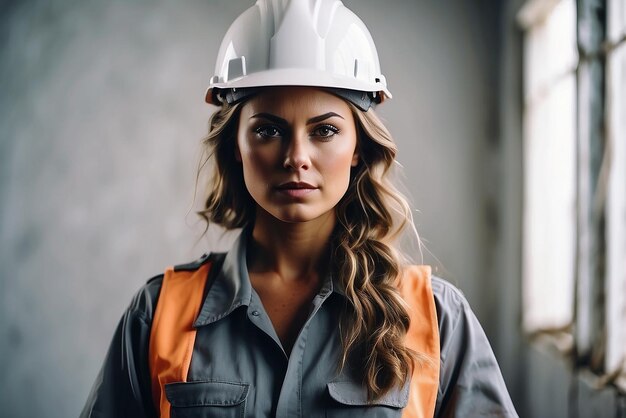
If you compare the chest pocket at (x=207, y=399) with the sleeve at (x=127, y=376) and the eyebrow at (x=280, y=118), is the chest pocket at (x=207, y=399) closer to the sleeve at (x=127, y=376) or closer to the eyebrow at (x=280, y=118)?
the sleeve at (x=127, y=376)

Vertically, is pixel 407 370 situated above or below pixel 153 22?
below

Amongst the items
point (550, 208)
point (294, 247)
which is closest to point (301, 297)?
point (294, 247)

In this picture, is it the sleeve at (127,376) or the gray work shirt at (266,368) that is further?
the sleeve at (127,376)

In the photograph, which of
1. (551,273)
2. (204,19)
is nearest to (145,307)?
(551,273)

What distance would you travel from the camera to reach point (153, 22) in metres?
3.95

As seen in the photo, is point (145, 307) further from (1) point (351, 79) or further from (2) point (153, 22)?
(2) point (153, 22)

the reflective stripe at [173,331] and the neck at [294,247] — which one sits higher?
the neck at [294,247]

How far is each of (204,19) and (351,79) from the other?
2.83 metres

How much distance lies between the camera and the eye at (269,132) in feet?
4.42

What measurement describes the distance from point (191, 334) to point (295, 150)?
1.43ft

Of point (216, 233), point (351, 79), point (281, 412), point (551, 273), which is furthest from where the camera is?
point (216, 233)

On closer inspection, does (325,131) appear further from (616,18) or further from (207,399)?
(616,18)

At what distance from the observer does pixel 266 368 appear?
132 centimetres

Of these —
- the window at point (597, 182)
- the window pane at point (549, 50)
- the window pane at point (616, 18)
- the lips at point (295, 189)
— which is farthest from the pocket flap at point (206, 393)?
the window pane at point (549, 50)
